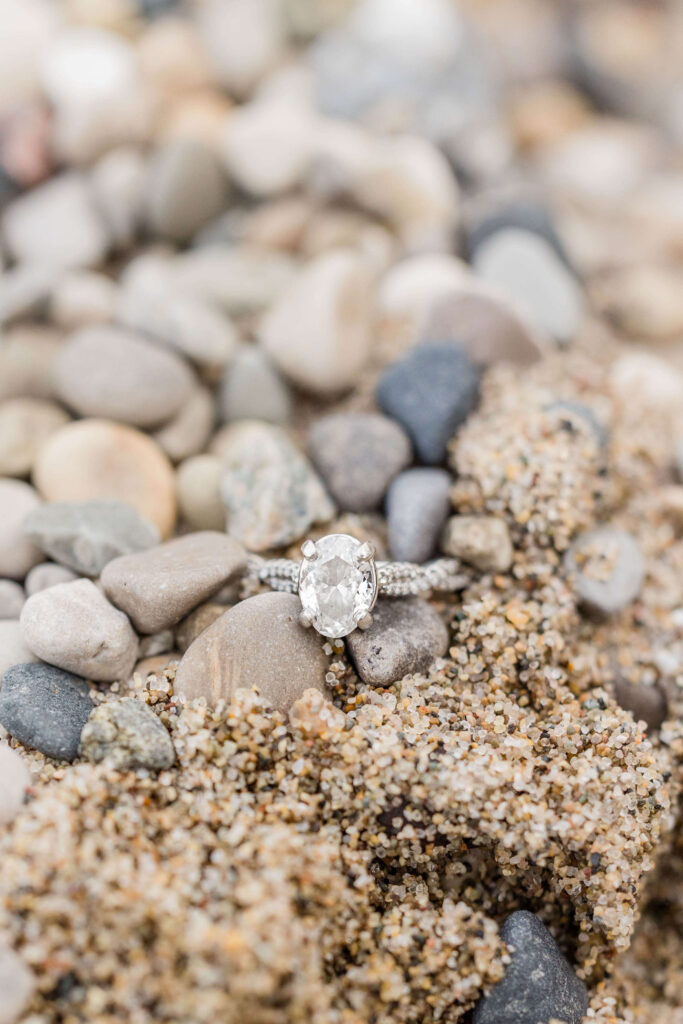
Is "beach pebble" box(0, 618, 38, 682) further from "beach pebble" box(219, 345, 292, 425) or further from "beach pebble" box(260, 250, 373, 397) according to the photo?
"beach pebble" box(260, 250, 373, 397)

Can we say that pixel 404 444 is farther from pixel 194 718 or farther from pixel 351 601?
pixel 194 718

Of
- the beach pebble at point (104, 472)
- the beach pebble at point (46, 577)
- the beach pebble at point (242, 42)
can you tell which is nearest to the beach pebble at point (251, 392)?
the beach pebble at point (104, 472)

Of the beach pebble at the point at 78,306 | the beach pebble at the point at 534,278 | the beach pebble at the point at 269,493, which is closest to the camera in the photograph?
the beach pebble at the point at 269,493

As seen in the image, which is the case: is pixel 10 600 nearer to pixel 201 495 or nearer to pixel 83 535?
pixel 83 535

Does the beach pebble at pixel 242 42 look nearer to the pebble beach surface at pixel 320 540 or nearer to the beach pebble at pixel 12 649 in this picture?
the pebble beach surface at pixel 320 540

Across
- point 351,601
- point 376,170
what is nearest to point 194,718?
point 351,601

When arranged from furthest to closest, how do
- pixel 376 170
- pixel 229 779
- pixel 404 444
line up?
pixel 376 170 < pixel 404 444 < pixel 229 779
